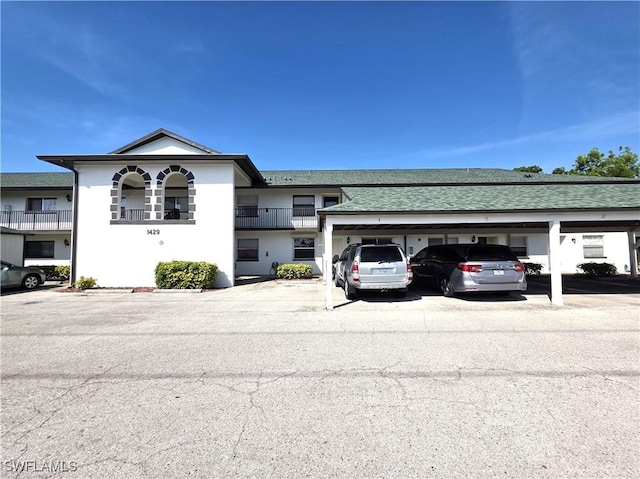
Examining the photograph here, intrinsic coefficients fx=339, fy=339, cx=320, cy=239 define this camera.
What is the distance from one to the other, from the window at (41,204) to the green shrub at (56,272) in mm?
4599

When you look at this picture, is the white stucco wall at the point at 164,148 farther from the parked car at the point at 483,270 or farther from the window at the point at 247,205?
the parked car at the point at 483,270

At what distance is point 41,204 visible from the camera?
71.3ft

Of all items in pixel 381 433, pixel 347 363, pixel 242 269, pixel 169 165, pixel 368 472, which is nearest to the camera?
pixel 368 472

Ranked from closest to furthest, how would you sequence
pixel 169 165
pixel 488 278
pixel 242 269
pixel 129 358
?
pixel 129 358 → pixel 488 278 → pixel 169 165 → pixel 242 269

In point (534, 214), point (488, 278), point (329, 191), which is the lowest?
point (488, 278)

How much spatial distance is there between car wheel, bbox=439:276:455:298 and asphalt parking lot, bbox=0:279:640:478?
10.6 feet

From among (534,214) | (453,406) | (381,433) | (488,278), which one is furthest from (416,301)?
(381,433)

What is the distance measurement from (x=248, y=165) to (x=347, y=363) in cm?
1327

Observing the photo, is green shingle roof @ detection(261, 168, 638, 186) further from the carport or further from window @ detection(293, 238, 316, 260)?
the carport

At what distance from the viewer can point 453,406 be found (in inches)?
133

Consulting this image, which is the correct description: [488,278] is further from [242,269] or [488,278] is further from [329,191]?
[242,269]

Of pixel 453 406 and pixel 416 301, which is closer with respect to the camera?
pixel 453 406

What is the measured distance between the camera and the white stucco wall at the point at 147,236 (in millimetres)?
15070

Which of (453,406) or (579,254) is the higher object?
(579,254)
